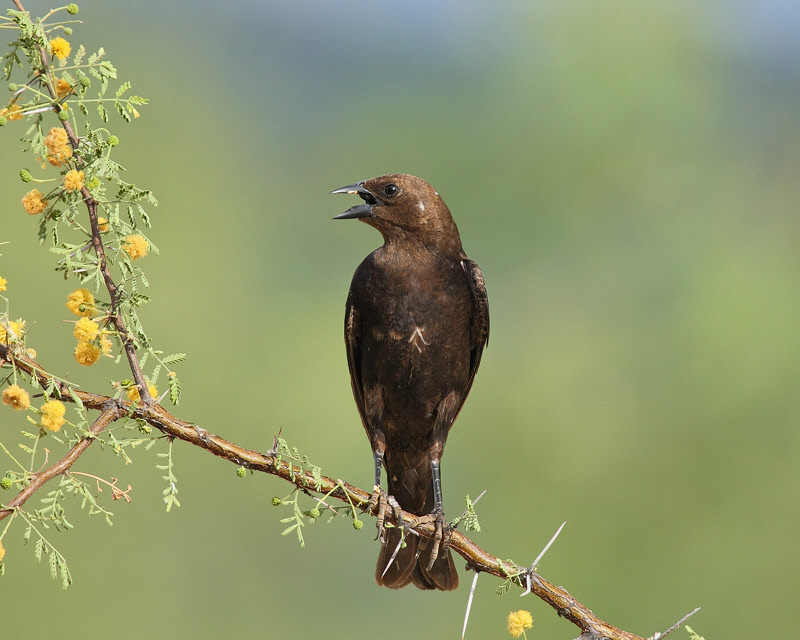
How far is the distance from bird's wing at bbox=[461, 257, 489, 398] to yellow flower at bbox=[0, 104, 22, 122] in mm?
2780

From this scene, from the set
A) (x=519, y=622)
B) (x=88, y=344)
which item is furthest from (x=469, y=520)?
(x=88, y=344)

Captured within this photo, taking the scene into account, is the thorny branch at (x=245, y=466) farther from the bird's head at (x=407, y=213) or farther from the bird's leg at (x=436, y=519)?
the bird's head at (x=407, y=213)

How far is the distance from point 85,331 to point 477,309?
279 centimetres

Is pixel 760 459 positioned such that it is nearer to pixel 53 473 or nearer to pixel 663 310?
pixel 663 310

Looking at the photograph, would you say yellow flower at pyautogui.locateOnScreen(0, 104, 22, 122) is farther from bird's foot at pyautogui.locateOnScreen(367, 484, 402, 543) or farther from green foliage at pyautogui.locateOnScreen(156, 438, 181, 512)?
bird's foot at pyautogui.locateOnScreen(367, 484, 402, 543)

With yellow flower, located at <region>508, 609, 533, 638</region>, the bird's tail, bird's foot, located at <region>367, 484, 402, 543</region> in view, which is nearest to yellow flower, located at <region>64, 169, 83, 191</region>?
yellow flower, located at <region>508, 609, 533, 638</region>

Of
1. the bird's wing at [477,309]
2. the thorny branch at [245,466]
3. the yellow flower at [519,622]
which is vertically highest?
the bird's wing at [477,309]

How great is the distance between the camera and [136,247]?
90.7 inches

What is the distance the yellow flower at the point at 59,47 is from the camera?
2234mm

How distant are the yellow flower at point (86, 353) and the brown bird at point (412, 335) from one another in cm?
219

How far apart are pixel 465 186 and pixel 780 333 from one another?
32.6 feet

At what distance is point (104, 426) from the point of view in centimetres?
236

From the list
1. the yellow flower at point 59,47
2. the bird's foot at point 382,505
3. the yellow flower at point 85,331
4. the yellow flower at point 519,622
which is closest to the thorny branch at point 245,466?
the yellow flower at point 85,331

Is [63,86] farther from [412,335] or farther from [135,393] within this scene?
[412,335]
